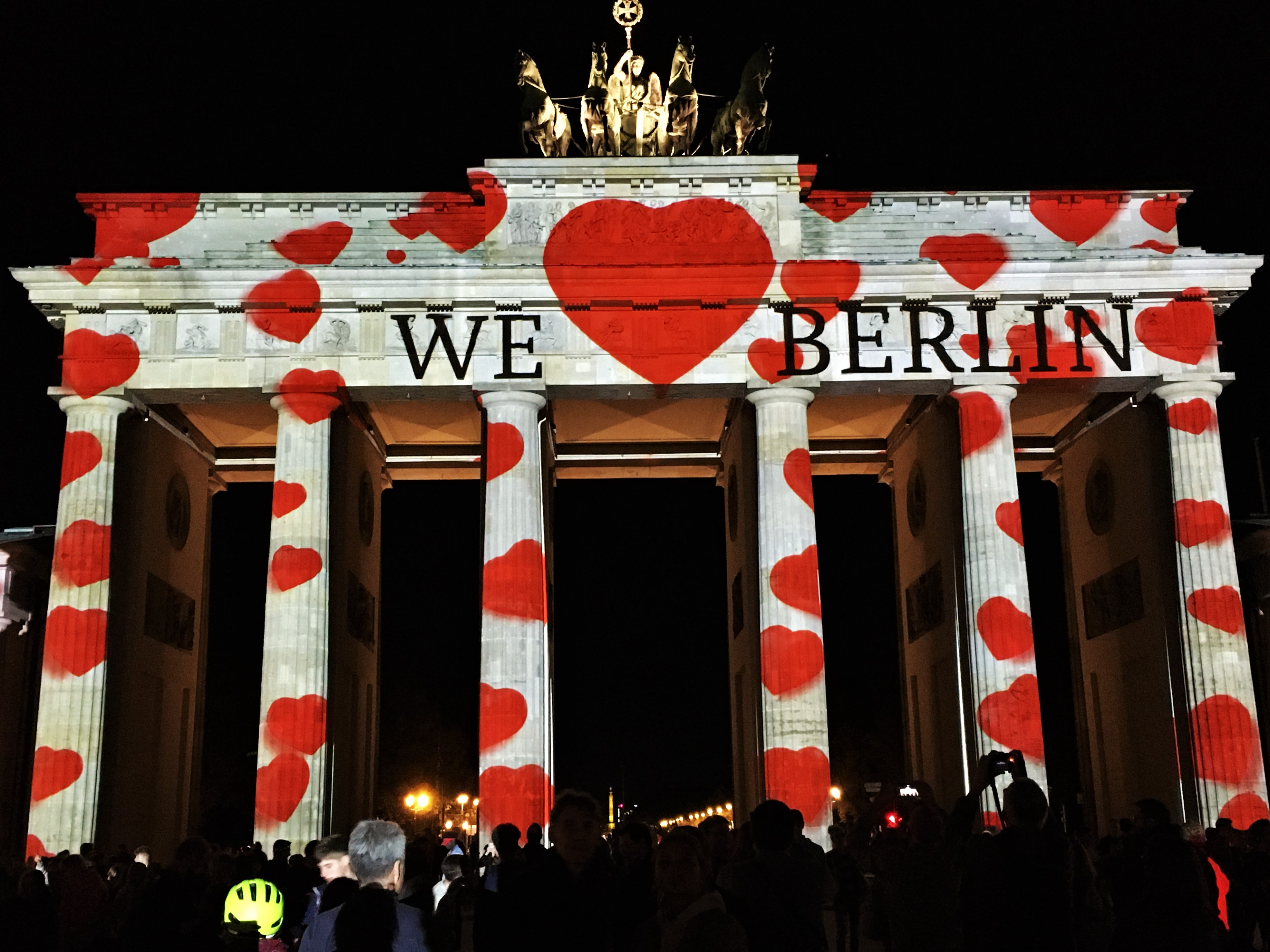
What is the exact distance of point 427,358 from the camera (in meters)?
38.5

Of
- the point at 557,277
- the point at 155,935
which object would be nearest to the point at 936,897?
the point at 155,935

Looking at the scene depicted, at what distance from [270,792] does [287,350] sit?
38.8ft

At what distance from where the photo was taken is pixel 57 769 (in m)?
35.6

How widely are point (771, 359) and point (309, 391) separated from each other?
12620 mm

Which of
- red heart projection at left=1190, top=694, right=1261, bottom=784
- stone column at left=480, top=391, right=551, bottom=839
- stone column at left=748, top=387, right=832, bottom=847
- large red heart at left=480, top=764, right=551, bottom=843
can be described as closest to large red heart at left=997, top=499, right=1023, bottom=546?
stone column at left=748, top=387, right=832, bottom=847

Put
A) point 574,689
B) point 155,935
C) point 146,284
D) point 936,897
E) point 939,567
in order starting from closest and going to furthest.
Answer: point 155,935, point 936,897, point 146,284, point 939,567, point 574,689

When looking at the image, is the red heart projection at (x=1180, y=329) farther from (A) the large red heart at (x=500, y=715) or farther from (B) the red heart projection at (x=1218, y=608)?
(A) the large red heart at (x=500, y=715)

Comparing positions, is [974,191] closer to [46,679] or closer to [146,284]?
[146,284]

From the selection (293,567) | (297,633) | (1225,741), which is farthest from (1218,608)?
(293,567)

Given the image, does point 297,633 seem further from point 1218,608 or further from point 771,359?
point 1218,608

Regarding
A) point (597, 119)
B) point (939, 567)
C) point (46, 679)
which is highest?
point (597, 119)

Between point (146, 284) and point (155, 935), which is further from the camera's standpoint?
point (146, 284)

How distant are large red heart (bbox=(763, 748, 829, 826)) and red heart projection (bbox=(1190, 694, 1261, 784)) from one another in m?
9.63

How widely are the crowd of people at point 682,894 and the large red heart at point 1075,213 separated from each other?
2921 centimetres
